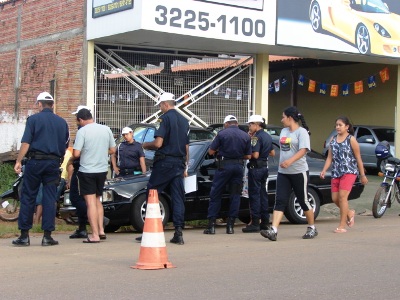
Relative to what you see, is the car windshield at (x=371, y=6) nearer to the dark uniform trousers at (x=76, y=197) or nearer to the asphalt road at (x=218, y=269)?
the asphalt road at (x=218, y=269)

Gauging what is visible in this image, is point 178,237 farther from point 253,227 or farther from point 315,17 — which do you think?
point 315,17

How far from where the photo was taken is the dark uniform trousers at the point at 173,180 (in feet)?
31.1

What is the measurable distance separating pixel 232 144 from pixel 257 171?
27.3 inches

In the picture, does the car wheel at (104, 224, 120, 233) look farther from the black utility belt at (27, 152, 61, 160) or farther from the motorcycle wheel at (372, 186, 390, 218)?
the motorcycle wheel at (372, 186, 390, 218)

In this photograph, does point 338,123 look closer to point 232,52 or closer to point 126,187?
point 126,187

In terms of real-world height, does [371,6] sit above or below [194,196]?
above

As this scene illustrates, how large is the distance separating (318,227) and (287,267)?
13.7 ft

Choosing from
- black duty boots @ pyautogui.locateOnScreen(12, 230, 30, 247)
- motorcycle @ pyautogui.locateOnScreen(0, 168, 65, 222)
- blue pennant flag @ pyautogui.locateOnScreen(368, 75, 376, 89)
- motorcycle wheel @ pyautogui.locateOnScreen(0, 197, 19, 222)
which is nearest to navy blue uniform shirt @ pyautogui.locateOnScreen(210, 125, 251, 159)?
black duty boots @ pyautogui.locateOnScreen(12, 230, 30, 247)

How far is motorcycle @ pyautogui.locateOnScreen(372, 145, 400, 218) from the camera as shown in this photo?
526 inches

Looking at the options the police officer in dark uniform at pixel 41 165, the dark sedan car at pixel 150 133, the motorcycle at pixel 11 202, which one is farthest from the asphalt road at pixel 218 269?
the dark sedan car at pixel 150 133

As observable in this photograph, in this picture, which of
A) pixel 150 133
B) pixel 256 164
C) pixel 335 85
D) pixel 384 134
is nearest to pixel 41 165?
pixel 256 164

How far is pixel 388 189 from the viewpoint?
44.5 feet

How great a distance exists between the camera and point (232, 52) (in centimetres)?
1898

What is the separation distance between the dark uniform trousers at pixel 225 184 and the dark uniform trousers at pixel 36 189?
94.4 inches
